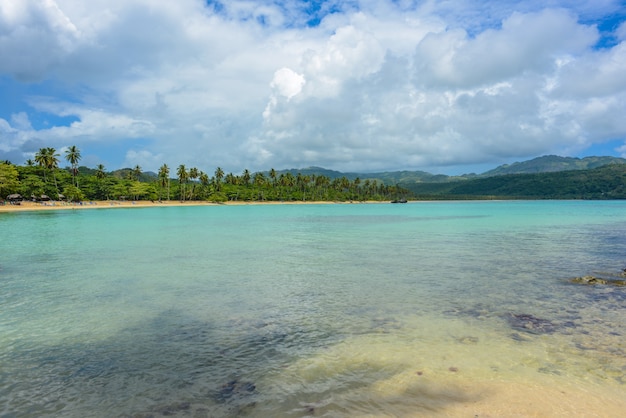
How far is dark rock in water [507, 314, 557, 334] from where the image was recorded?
1191cm

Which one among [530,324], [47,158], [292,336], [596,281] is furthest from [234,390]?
[47,158]

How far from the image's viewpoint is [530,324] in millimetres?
12523

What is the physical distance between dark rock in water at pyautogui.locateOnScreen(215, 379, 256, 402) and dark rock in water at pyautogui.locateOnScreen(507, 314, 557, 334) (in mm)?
8648

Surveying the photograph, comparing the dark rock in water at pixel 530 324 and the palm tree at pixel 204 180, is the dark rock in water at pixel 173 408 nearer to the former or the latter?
the dark rock in water at pixel 530 324

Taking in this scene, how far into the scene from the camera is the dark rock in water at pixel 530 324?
11.9m

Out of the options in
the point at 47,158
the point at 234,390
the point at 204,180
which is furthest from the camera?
the point at 204,180

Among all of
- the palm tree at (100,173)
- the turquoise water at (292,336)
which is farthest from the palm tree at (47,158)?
the turquoise water at (292,336)

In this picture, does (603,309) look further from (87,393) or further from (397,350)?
(87,393)

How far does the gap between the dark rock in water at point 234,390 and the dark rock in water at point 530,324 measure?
865 cm

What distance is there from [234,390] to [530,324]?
32.0ft

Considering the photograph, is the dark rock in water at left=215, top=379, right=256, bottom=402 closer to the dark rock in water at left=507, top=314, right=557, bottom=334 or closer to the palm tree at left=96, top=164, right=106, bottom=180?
the dark rock in water at left=507, top=314, right=557, bottom=334

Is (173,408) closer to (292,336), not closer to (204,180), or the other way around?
(292,336)

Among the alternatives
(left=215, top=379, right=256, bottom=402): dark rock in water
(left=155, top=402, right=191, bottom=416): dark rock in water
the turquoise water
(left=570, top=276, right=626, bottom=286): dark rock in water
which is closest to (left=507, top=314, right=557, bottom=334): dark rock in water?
the turquoise water

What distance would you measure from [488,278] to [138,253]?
24.8 metres
